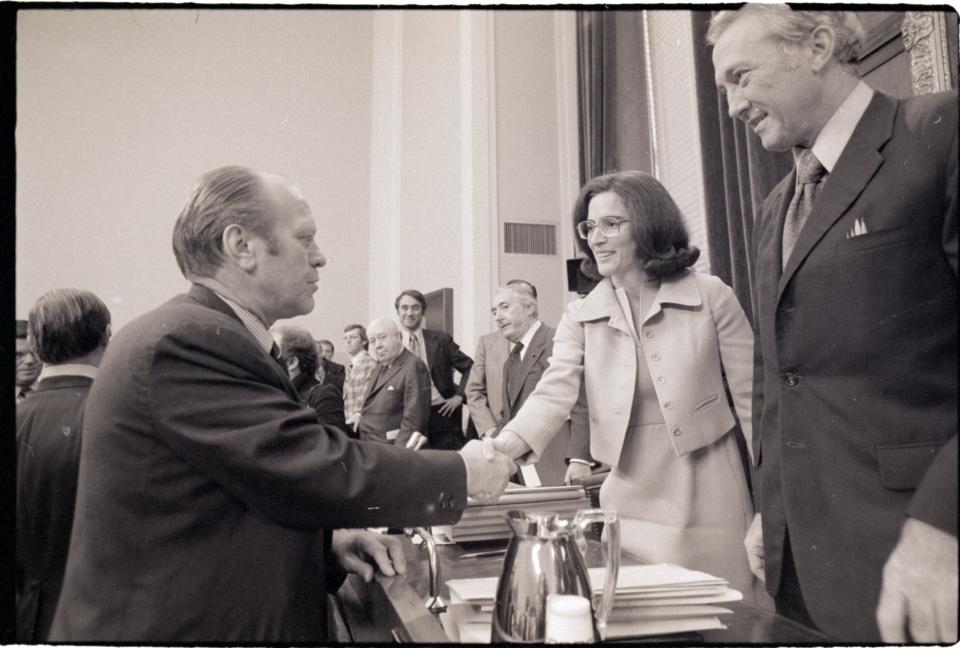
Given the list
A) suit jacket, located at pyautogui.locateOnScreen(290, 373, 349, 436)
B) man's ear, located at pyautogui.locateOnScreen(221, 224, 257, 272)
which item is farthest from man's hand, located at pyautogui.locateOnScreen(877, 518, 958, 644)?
man's ear, located at pyautogui.locateOnScreen(221, 224, 257, 272)

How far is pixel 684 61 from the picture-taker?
134 centimetres

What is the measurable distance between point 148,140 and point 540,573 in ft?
3.27

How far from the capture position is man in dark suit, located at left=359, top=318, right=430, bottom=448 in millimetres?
1294

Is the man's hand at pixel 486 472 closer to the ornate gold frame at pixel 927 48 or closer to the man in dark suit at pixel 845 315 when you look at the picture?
the man in dark suit at pixel 845 315

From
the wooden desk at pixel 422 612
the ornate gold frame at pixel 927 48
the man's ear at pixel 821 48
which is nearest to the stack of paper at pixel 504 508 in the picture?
the wooden desk at pixel 422 612

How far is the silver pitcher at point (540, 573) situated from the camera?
0.75 m

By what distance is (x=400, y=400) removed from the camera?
52.6 inches

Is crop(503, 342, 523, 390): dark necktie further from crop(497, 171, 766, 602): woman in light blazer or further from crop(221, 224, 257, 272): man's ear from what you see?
crop(221, 224, 257, 272): man's ear

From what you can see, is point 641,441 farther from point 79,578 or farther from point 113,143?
point 113,143

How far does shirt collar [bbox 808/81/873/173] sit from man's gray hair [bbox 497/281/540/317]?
0.57m

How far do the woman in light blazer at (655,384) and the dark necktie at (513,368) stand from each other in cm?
5

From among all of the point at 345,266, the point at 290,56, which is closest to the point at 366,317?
the point at 345,266

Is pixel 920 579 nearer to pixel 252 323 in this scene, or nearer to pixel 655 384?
pixel 655 384

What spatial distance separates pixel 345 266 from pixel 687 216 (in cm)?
73
